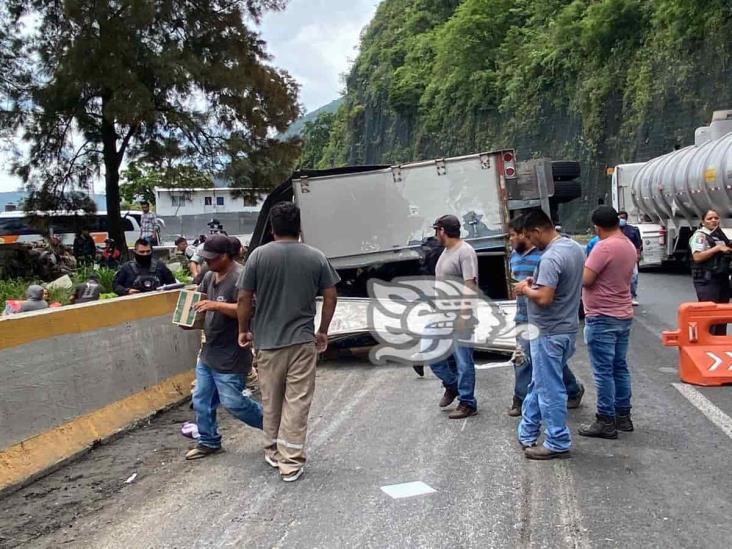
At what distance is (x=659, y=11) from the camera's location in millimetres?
28484

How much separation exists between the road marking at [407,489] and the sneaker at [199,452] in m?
1.58

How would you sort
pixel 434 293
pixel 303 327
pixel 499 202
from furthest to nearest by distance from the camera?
pixel 499 202, pixel 434 293, pixel 303 327

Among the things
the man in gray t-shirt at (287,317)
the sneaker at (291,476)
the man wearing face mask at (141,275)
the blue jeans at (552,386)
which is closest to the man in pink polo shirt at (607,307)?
the blue jeans at (552,386)

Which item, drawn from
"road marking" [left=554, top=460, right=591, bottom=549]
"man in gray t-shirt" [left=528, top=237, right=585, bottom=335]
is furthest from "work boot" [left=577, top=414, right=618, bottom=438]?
"man in gray t-shirt" [left=528, top=237, right=585, bottom=335]

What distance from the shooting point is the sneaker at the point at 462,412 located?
6617mm

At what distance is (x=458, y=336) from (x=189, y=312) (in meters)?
2.37

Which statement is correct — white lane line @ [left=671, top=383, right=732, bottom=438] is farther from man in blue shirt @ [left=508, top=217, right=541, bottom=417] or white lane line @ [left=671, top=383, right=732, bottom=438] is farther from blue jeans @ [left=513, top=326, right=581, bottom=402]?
man in blue shirt @ [left=508, top=217, right=541, bottom=417]

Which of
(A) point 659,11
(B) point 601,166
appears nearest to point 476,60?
(B) point 601,166

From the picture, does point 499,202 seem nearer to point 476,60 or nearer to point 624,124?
point 624,124

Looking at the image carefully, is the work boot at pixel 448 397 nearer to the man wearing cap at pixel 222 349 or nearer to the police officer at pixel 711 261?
the man wearing cap at pixel 222 349

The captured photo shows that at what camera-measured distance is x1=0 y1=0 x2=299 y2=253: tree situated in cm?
1900

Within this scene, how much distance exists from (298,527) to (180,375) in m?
4.10

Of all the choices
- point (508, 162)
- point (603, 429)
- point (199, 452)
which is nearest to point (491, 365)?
point (508, 162)

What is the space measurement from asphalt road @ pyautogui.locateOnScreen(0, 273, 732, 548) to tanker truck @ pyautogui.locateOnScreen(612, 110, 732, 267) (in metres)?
9.25
